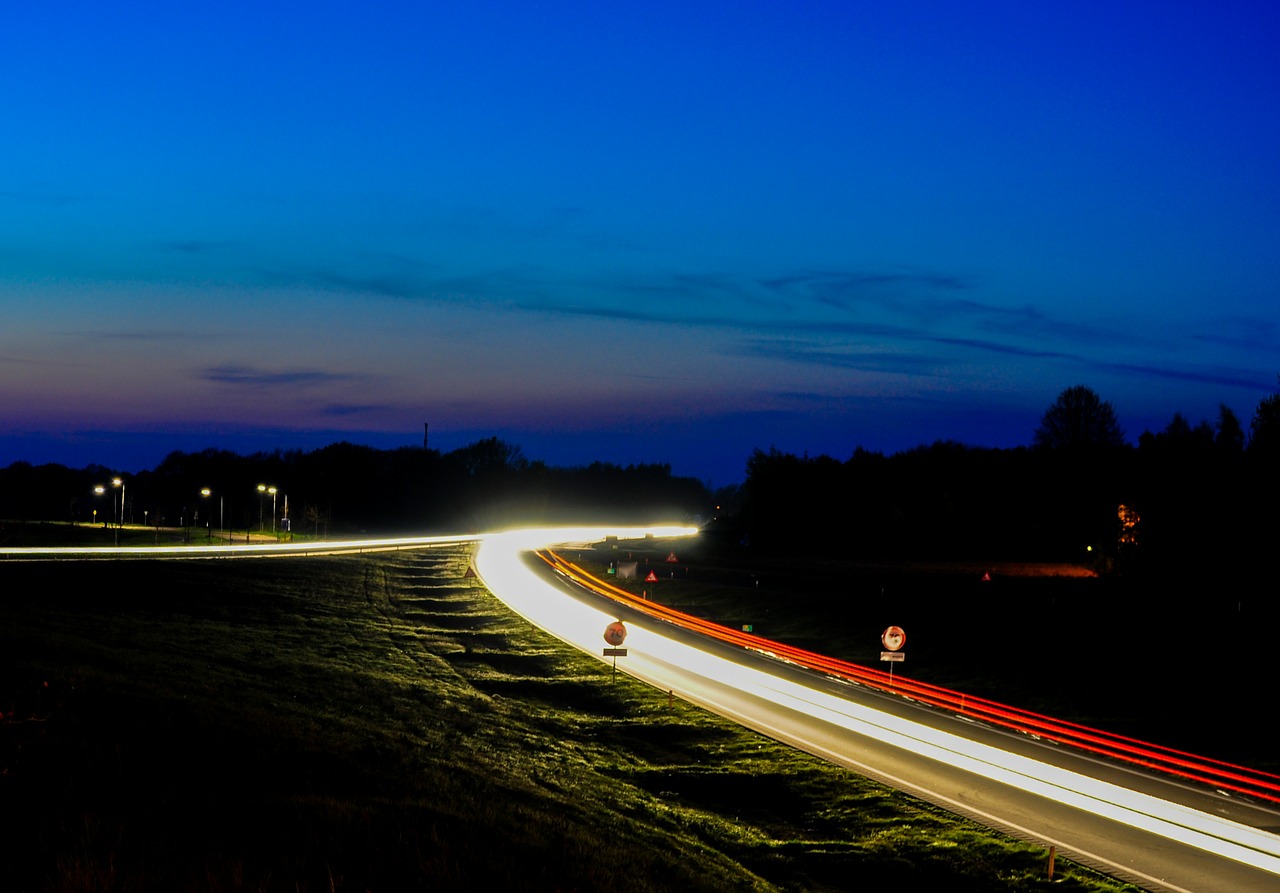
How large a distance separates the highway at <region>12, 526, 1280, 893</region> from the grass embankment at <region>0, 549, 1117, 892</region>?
110 centimetres

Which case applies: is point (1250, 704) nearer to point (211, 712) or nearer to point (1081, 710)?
point (1081, 710)

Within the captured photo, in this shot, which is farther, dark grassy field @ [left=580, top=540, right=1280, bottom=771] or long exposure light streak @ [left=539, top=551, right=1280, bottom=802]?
dark grassy field @ [left=580, top=540, right=1280, bottom=771]

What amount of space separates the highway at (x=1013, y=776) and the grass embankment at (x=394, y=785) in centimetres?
101

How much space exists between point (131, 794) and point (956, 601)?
136 feet

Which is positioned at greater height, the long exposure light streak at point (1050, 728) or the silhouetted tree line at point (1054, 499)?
the silhouetted tree line at point (1054, 499)

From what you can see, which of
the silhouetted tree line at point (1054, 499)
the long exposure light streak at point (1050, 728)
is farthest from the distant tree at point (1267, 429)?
the long exposure light streak at point (1050, 728)

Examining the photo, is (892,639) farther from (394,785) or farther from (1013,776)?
(394,785)

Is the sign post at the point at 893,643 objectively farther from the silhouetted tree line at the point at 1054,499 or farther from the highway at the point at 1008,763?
the silhouetted tree line at the point at 1054,499

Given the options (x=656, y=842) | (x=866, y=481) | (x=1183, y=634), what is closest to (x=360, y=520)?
(x=866, y=481)

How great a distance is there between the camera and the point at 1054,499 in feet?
347

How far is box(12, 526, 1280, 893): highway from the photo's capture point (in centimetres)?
1684

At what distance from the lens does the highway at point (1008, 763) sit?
16844mm

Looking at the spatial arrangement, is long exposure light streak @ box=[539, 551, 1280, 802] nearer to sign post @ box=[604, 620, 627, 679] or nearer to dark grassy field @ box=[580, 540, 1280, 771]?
dark grassy field @ box=[580, 540, 1280, 771]

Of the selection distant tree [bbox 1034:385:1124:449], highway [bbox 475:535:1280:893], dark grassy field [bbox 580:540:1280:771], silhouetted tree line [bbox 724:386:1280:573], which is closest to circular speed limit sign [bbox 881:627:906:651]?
highway [bbox 475:535:1280:893]
